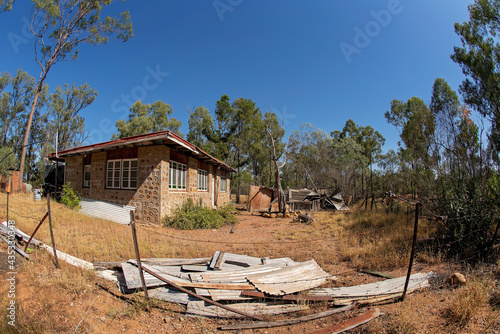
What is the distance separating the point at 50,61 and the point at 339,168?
1179 inches

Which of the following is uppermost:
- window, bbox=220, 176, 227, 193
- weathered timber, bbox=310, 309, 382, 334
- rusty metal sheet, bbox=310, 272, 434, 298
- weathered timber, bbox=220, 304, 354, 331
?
window, bbox=220, 176, 227, 193

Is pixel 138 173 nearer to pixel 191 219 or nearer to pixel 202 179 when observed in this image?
pixel 191 219

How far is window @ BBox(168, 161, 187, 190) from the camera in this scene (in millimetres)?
11438

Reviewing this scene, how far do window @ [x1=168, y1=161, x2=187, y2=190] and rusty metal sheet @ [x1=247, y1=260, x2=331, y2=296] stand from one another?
7.66m

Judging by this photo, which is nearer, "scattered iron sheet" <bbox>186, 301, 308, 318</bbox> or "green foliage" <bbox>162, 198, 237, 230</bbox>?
"scattered iron sheet" <bbox>186, 301, 308, 318</bbox>

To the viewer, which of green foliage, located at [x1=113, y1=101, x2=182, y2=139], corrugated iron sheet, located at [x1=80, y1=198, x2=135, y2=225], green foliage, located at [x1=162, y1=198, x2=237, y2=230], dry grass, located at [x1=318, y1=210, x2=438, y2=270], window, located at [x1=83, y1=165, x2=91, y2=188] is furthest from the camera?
green foliage, located at [x1=113, y1=101, x2=182, y2=139]

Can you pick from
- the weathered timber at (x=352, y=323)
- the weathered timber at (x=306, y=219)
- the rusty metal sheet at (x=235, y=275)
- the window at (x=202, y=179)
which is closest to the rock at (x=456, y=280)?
the weathered timber at (x=352, y=323)

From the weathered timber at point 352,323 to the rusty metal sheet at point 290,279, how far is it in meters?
1.01

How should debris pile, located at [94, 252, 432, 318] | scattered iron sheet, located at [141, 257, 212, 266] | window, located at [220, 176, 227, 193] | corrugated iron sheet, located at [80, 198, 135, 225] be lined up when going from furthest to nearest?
window, located at [220, 176, 227, 193] → corrugated iron sheet, located at [80, 198, 135, 225] → scattered iron sheet, located at [141, 257, 212, 266] → debris pile, located at [94, 252, 432, 318]

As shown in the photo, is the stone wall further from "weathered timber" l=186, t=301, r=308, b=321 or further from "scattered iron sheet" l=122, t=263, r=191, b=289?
"weathered timber" l=186, t=301, r=308, b=321

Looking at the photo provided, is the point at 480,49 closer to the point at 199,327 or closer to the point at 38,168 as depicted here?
the point at 199,327

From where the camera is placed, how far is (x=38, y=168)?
1032 inches

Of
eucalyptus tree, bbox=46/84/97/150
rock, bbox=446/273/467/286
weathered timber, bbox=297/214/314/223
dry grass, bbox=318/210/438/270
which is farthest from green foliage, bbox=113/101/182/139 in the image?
rock, bbox=446/273/467/286

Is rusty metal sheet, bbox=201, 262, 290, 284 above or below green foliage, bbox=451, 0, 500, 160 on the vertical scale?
below
